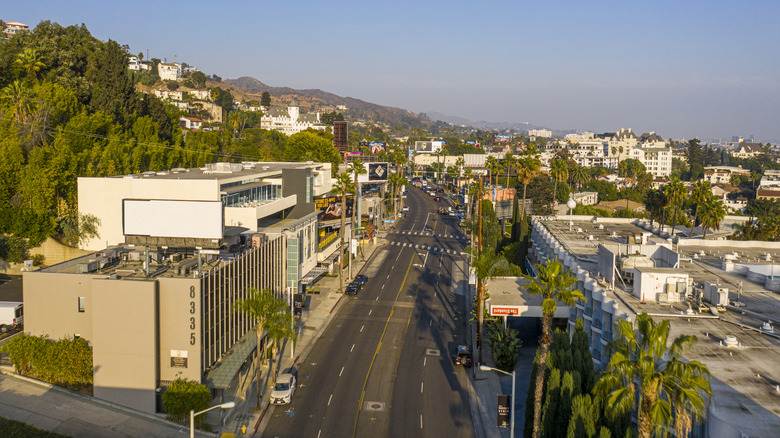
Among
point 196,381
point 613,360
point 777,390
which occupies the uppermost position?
point 613,360

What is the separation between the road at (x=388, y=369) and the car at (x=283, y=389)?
463 millimetres

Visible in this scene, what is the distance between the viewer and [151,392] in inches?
1355

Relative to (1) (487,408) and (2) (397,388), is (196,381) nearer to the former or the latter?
(2) (397,388)

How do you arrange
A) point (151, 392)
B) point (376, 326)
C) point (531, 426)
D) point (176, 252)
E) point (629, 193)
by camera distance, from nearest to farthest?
point (531, 426) → point (151, 392) → point (176, 252) → point (376, 326) → point (629, 193)

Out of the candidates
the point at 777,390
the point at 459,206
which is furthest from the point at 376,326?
the point at 459,206

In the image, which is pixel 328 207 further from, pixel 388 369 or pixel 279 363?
pixel 388 369

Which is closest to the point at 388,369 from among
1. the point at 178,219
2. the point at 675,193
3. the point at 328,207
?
the point at 178,219

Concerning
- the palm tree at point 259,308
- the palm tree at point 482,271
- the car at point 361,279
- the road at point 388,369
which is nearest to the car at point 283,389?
the road at point 388,369

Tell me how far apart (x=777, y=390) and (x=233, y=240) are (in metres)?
38.4

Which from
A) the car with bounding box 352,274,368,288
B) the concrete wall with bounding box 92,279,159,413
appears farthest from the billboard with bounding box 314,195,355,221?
the concrete wall with bounding box 92,279,159,413

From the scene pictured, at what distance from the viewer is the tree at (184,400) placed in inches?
1312

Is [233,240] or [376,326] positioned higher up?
[233,240]

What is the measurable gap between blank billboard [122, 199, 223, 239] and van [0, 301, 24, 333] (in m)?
13.5

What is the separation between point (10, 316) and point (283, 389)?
24876 millimetres
